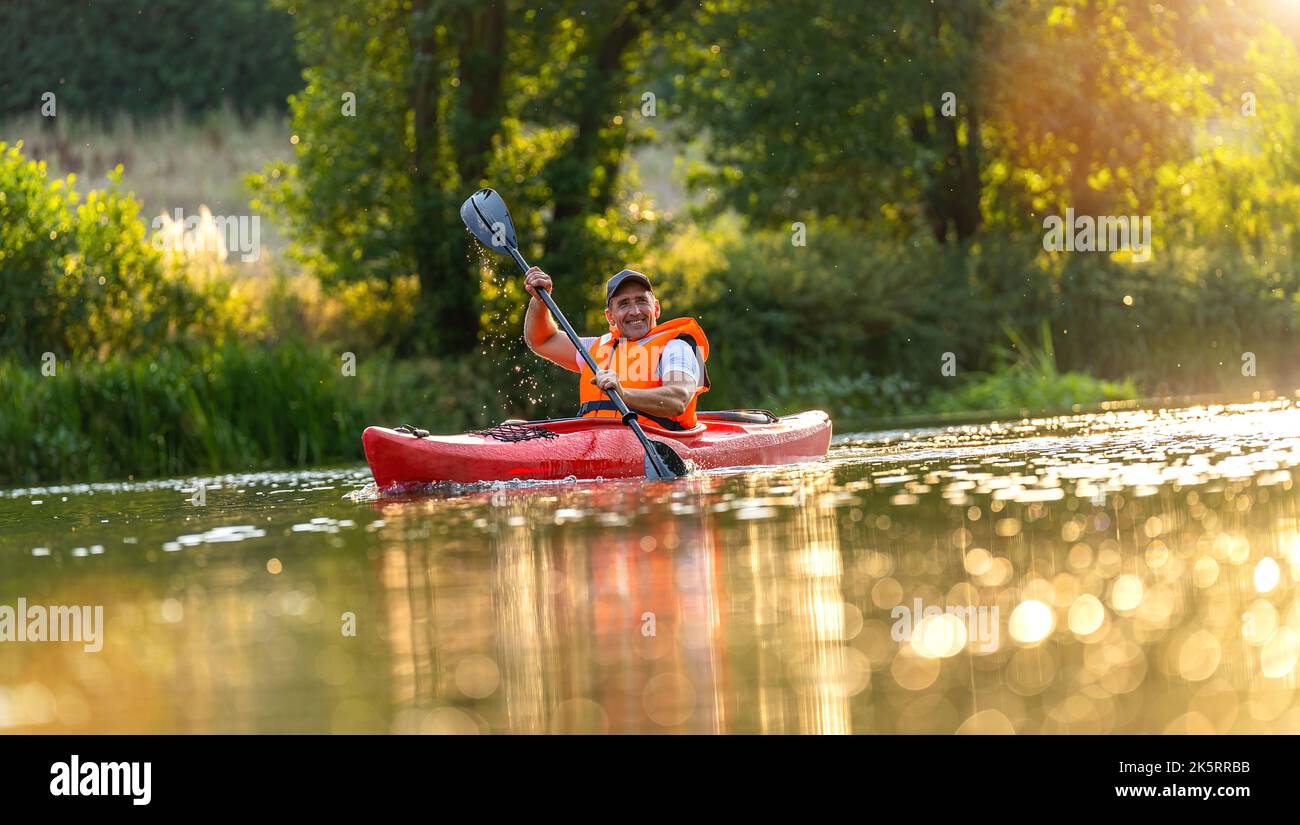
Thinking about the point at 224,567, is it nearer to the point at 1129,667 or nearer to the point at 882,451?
the point at 1129,667

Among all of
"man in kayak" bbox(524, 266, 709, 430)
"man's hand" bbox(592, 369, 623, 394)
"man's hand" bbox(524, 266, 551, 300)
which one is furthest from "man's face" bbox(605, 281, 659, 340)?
"man's hand" bbox(592, 369, 623, 394)

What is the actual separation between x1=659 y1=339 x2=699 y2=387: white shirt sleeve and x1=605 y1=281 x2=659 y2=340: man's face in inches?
8.1

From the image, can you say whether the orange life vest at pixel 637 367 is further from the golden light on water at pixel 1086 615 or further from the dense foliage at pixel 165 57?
the dense foliage at pixel 165 57

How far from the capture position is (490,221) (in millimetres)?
12141

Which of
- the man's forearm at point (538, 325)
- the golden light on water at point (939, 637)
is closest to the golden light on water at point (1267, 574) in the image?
the golden light on water at point (939, 637)

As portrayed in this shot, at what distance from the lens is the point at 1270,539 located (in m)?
6.33

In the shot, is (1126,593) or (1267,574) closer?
(1126,593)

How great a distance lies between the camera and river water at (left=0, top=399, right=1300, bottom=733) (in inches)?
163

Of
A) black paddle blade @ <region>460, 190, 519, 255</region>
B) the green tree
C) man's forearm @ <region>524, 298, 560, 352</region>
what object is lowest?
man's forearm @ <region>524, 298, 560, 352</region>

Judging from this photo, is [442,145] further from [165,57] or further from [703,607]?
[165,57]

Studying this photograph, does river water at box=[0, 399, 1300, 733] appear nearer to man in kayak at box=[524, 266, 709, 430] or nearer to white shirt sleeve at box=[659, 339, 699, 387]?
man in kayak at box=[524, 266, 709, 430]

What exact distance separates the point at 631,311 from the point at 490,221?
1.85 metres

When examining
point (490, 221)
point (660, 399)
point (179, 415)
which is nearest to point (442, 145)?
point (179, 415)

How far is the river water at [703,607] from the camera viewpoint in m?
4.14
